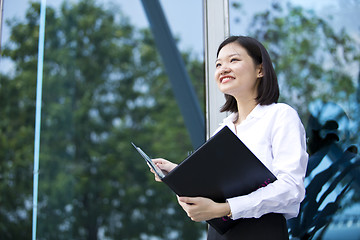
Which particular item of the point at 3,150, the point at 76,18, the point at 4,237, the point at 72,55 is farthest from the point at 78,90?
the point at 4,237

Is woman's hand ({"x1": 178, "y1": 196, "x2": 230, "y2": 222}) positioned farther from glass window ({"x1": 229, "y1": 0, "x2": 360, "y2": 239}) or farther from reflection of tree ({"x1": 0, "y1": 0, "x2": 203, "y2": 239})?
reflection of tree ({"x1": 0, "y1": 0, "x2": 203, "y2": 239})

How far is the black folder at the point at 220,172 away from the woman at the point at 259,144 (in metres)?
0.03

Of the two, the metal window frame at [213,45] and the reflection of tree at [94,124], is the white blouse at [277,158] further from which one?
the reflection of tree at [94,124]

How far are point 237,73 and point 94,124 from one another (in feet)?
12.6

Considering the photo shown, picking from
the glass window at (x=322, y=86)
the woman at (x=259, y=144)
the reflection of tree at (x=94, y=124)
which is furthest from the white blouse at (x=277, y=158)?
the reflection of tree at (x=94, y=124)

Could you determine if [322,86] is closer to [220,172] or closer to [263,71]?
[263,71]

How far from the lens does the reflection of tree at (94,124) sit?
3.53m

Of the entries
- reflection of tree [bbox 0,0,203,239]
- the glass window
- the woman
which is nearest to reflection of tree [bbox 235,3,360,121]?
the glass window

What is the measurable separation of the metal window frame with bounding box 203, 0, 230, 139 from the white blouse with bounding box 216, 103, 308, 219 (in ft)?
2.02

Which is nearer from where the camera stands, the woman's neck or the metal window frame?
the woman's neck

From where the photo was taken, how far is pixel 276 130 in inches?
40.1

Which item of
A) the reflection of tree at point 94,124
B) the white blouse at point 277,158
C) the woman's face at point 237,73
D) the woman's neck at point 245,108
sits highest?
the reflection of tree at point 94,124

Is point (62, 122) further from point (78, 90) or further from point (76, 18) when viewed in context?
point (76, 18)

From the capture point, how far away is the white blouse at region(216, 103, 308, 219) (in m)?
0.92
